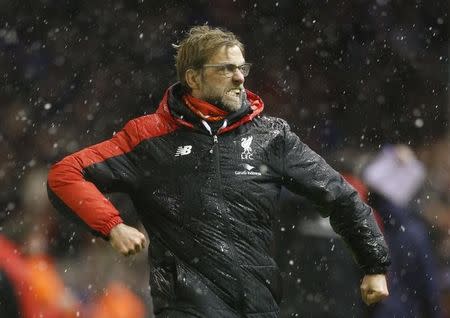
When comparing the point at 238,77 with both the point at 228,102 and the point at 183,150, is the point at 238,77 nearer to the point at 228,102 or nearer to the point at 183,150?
the point at 228,102

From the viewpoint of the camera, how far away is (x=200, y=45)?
167 inches

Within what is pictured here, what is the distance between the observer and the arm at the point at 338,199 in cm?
411

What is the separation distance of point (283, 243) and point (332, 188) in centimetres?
248

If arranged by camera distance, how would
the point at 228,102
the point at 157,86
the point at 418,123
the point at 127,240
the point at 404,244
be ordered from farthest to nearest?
1. the point at 157,86
2. the point at 418,123
3. the point at 404,244
4. the point at 228,102
5. the point at 127,240

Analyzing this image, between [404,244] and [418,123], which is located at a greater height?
[418,123]

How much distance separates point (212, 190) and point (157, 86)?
3959 millimetres

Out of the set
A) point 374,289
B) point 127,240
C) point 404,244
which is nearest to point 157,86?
point 404,244

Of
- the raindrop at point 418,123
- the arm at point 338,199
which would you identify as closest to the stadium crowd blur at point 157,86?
the raindrop at point 418,123

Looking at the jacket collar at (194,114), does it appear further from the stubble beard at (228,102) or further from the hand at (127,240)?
the hand at (127,240)

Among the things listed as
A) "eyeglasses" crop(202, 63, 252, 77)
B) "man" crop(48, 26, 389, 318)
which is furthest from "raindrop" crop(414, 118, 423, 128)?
"eyeglasses" crop(202, 63, 252, 77)

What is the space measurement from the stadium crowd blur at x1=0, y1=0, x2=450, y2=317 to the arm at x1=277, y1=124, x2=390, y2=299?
2830 mm

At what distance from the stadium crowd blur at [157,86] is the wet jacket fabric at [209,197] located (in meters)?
2.91

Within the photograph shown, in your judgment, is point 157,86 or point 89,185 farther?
point 157,86

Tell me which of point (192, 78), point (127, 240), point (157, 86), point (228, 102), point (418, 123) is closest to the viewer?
Result: point (127, 240)
